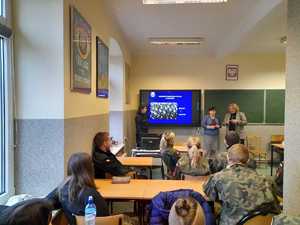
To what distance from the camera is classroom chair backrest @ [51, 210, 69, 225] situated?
7.83 feet

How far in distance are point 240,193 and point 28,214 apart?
→ 5.48ft

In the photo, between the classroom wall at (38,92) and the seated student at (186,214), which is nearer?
the seated student at (186,214)

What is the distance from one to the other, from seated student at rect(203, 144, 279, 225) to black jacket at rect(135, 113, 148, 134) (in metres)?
5.69

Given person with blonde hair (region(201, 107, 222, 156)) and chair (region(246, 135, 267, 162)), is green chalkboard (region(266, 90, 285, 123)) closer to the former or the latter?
chair (region(246, 135, 267, 162))

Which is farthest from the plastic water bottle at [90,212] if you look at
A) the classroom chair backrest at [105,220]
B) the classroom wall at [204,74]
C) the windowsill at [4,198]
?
the classroom wall at [204,74]

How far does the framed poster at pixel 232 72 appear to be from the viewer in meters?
8.91

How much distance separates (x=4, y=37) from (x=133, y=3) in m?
2.45

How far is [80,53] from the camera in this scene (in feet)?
11.0

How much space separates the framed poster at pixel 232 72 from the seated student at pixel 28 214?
8.06 m

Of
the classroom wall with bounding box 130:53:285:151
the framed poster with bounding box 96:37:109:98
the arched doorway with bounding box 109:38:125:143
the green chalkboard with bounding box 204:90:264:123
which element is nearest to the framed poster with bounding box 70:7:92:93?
the framed poster with bounding box 96:37:109:98

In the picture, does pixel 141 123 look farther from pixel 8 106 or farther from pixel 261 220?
pixel 261 220

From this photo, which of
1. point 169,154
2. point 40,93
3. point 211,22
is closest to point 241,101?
point 211,22

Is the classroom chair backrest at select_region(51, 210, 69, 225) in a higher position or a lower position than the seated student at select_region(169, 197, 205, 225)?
lower

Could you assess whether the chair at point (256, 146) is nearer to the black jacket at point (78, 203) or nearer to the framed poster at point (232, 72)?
the framed poster at point (232, 72)
